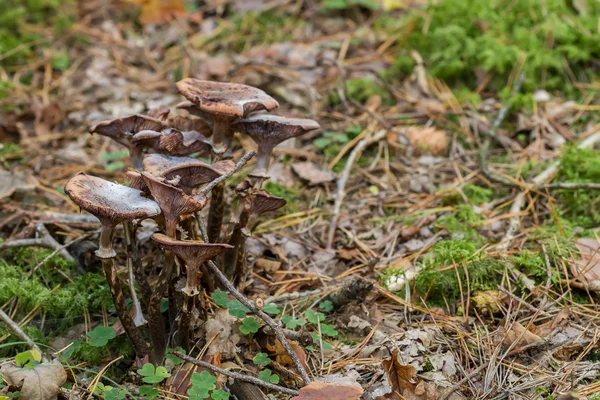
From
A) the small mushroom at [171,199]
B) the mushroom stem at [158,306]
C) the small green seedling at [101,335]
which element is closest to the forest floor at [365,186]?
the small green seedling at [101,335]

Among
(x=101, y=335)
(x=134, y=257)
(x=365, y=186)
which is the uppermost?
(x=134, y=257)

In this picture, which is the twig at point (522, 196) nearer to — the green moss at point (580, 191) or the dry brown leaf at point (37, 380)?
the green moss at point (580, 191)

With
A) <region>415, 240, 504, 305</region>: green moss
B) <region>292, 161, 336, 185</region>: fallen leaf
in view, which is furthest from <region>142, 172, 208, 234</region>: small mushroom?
<region>292, 161, 336, 185</region>: fallen leaf

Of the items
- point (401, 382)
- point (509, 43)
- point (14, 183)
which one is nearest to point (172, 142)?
point (401, 382)

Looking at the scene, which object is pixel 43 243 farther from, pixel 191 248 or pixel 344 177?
pixel 344 177

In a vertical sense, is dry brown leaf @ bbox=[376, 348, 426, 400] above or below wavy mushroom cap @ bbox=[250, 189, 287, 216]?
below

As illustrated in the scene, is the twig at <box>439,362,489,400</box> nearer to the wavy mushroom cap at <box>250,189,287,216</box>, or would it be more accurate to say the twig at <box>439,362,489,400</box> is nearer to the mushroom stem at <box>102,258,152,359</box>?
the wavy mushroom cap at <box>250,189,287,216</box>
